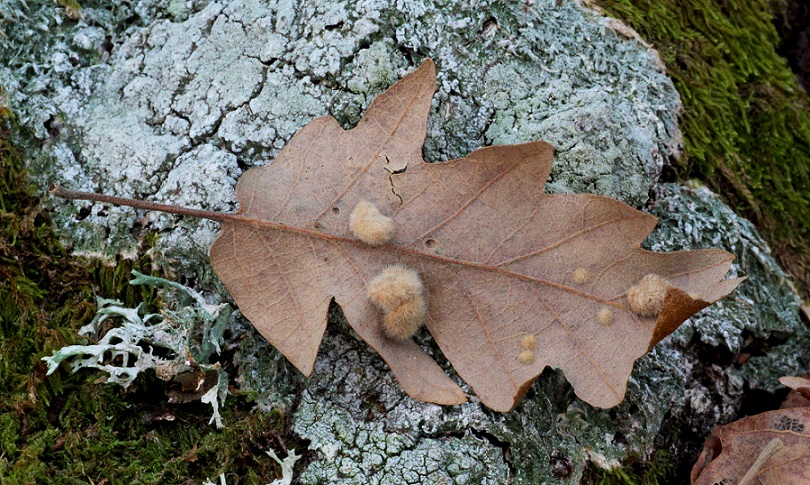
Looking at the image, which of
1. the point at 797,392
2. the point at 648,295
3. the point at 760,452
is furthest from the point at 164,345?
the point at 797,392

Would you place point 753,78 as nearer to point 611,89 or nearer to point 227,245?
point 611,89

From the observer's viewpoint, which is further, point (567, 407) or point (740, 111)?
point (740, 111)

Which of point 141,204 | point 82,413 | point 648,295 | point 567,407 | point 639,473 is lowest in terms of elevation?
point 639,473

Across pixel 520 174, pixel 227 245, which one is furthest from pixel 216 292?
pixel 520 174

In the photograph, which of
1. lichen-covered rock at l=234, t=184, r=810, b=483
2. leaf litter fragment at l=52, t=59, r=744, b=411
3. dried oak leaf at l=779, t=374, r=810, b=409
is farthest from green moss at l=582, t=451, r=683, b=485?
dried oak leaf at l=779, t=374, r=810, b=409

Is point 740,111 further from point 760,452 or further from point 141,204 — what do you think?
A: point 141,204

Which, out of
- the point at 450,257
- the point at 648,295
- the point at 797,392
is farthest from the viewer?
the point at 797,392

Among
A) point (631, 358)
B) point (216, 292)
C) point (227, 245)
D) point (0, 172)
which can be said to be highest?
point (0, 172)
